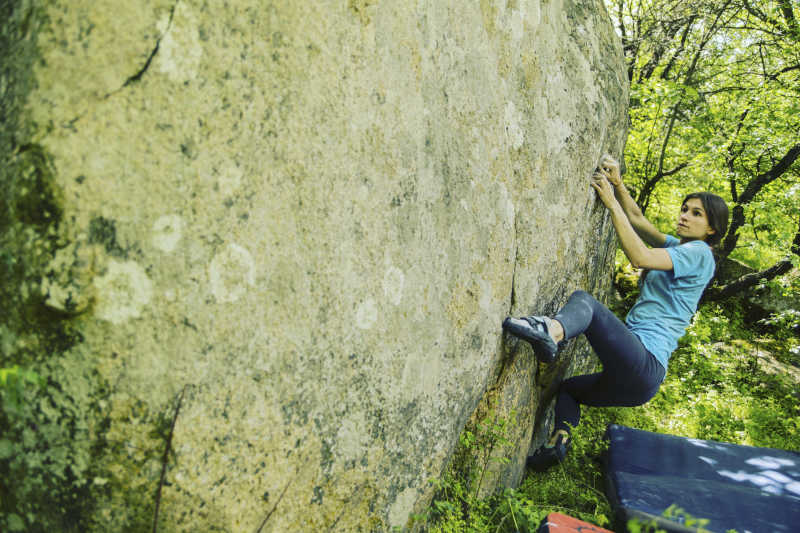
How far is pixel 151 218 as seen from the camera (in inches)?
59.9

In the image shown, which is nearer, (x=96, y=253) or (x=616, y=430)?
(x=96, y=253)

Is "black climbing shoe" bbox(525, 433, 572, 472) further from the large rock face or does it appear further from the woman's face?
the woman's face

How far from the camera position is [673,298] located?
12.2 ft

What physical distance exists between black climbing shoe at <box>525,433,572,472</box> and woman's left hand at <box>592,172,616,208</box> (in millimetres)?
1883

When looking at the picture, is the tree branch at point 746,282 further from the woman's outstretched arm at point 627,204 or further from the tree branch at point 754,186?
the woman's outstretched arm at point 627,204

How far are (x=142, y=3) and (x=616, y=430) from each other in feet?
14.1

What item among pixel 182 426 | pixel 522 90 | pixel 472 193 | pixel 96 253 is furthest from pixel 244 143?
pixel 522 90

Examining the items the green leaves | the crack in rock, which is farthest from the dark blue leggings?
the green leaves

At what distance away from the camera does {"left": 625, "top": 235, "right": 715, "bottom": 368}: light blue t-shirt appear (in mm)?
3590

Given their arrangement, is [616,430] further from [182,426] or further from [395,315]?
[182,426]

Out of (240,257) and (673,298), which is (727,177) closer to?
(673,298)

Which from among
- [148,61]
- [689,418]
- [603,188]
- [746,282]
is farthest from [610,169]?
[746,282]

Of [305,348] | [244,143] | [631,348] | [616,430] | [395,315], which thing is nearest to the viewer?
[244,143]

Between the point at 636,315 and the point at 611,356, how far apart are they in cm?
65
